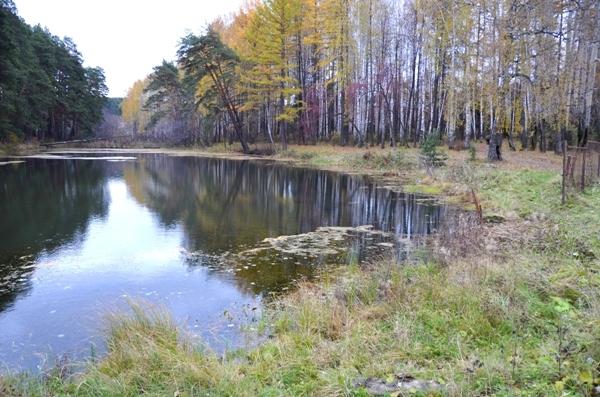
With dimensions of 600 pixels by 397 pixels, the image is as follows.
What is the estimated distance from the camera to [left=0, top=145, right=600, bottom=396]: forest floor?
3.76m

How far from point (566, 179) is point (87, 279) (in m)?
11.3

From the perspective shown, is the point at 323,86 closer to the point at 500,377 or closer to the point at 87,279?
the point at 87,279

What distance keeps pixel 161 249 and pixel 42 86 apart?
49.3 metres

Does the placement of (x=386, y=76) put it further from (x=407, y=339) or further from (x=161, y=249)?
Result: (x=407, y=339)

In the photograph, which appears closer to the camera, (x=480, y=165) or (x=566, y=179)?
(x=566, y=179)

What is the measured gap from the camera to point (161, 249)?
33.5 feet

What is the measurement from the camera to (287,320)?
5824 millimetres

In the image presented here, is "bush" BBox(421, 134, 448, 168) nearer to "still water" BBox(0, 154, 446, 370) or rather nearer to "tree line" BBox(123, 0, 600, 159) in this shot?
"tree line" BBox(123, 0, 600, 159)

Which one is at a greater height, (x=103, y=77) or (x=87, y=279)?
(x=103, y=77)

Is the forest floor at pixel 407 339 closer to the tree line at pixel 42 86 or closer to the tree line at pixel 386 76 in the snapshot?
the tree line at pixel 386 76

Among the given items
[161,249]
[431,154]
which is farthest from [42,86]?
[161,249]

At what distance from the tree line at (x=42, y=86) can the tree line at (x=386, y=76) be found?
43.8ft

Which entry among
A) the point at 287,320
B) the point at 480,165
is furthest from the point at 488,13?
the point at 287,320

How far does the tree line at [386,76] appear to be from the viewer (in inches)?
906
